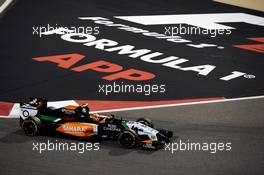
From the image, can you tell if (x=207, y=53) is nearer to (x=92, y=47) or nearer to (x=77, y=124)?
(x=92, y=47)

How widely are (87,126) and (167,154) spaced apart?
5.16 feet

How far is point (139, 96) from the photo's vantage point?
13.9 metres

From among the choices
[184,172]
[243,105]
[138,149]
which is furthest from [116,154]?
[243,105]

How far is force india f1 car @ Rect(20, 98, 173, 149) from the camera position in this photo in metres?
11.0

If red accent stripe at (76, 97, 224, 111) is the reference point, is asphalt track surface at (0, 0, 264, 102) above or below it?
above

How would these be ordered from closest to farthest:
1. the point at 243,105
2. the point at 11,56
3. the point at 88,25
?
the point at 243,105
the point at 11,56
the point at 88,25

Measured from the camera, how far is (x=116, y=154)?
10.8 meters

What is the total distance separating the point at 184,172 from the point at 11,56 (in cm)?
773

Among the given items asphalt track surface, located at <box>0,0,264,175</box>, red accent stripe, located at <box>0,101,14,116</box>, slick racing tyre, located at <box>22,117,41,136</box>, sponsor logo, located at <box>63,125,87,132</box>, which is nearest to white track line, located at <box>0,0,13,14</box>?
asphalt track surface, located at <box>0,0,264,175</box>

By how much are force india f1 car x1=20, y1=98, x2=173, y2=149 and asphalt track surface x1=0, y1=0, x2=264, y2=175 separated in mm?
169

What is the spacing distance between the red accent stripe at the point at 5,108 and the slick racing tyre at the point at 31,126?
1.26m

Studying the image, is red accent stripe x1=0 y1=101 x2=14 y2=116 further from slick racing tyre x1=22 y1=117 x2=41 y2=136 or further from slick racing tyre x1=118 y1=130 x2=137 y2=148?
slick racing tyre x1=118 y1=130 x2=137 y2=148

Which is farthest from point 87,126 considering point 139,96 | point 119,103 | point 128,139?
point 139,96

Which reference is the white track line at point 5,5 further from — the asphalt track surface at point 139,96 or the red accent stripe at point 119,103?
the red accent stripe at point 119,103
